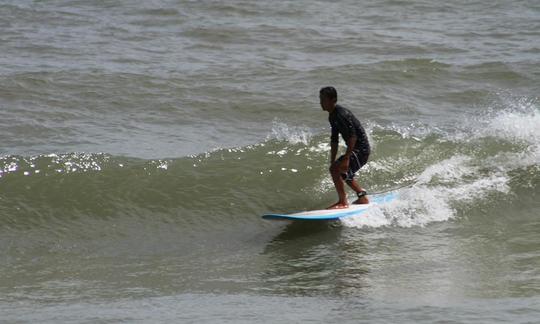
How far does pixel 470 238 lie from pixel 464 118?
573 cm

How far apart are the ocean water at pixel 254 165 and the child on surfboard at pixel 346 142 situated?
0.41m

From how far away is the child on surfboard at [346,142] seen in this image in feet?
27.9

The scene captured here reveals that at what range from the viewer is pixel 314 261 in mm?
7965

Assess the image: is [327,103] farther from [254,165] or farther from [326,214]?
[254,165]

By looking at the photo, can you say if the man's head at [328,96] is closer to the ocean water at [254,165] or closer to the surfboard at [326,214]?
the surfboard at [326,214]

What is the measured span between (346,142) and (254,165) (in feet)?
7.74

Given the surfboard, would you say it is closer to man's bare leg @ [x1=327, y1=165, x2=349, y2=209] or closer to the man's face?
man's bare leg @ [x1=327, y1=165, x2=349, y2=209]

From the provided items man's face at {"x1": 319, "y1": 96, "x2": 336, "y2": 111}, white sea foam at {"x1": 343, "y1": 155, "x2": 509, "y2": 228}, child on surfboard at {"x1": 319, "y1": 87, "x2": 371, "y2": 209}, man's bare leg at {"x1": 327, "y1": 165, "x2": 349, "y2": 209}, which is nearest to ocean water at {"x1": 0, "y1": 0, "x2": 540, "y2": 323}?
white sea foam at {"x1": 343, "y1": 155, "x2": 509, "y2": 228}

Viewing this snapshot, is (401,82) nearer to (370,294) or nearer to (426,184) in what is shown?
(426,184)

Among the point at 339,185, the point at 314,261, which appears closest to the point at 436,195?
the point at 339,185

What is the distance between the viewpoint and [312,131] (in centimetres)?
1309

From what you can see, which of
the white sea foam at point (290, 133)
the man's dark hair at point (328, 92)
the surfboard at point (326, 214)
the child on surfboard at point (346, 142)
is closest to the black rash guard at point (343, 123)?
the child on surfboard at point (346, 142)

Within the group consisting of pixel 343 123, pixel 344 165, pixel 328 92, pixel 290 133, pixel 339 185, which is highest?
pixel 328 92

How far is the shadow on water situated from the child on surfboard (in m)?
A: 0.45
